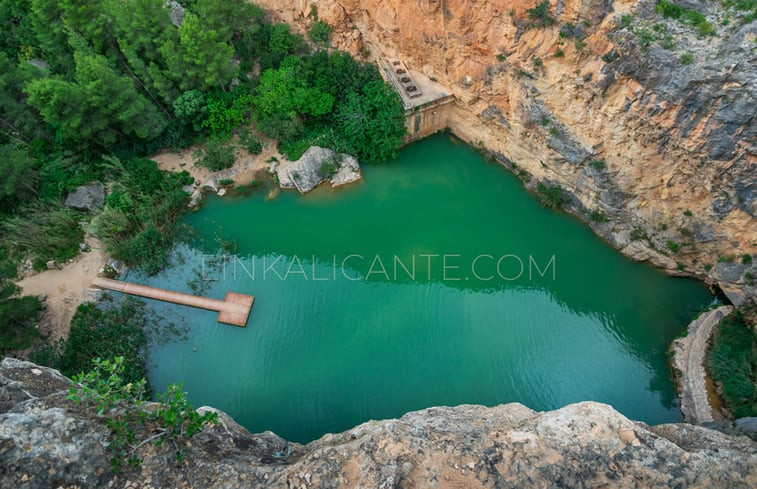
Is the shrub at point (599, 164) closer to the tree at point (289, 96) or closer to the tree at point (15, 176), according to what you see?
the tree at point (289, 96)

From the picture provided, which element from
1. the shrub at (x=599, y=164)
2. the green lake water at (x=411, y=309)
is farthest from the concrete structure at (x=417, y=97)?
the shrub at (x=599, y=164)

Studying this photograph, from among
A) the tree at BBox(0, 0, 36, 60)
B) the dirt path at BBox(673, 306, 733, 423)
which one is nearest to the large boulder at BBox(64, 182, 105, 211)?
the tree at BBox(0, 0, 36, 60)

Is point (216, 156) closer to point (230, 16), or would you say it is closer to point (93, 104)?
point (93, 104)

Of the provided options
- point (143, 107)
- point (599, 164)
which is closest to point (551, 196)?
point (599, 164)

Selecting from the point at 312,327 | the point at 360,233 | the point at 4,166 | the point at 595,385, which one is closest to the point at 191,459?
the point at 312,327

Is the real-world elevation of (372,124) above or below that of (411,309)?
above

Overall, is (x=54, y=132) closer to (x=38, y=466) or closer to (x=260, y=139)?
(x=260, y=139)

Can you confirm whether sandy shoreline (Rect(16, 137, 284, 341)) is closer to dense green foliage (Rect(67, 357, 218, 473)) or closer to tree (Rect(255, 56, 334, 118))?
tree (Rect(255, 56, 334, 118))
